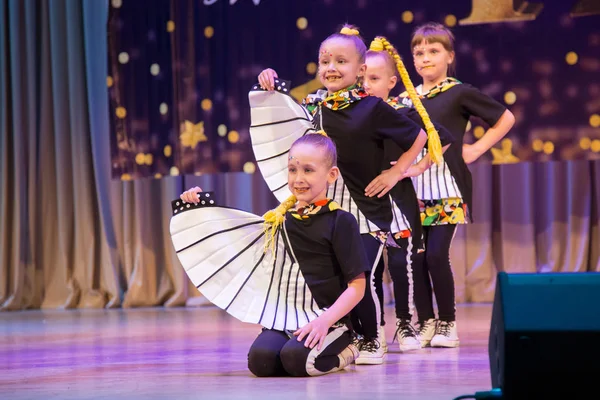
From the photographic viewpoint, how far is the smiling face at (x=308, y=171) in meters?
2.63

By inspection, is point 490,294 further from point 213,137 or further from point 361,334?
point 361,334

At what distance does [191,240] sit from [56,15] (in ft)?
12.1

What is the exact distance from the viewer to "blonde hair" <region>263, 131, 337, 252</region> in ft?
8.74

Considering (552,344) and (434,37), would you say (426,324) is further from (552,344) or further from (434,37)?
(552,344)

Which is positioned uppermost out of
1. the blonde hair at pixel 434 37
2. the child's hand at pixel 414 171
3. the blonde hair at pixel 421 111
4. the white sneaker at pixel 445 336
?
the blonde hair at pixel 434 37

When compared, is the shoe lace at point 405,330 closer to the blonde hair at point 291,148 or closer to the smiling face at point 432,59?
the blonde hair at point 291,148

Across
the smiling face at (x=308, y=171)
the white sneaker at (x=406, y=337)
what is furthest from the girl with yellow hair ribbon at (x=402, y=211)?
the smiling face at (x=308, y=171)

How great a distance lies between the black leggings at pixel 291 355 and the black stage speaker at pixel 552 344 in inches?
39.6

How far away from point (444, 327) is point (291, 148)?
102cm

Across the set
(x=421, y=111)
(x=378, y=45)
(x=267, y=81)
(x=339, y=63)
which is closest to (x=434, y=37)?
(x=378, y=45)

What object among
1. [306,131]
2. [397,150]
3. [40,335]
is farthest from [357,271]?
[40,335]

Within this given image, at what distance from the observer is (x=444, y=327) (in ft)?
10.7

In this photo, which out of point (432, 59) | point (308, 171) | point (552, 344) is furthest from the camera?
point (432, 59)

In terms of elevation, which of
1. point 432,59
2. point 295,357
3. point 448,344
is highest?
point 432,59
